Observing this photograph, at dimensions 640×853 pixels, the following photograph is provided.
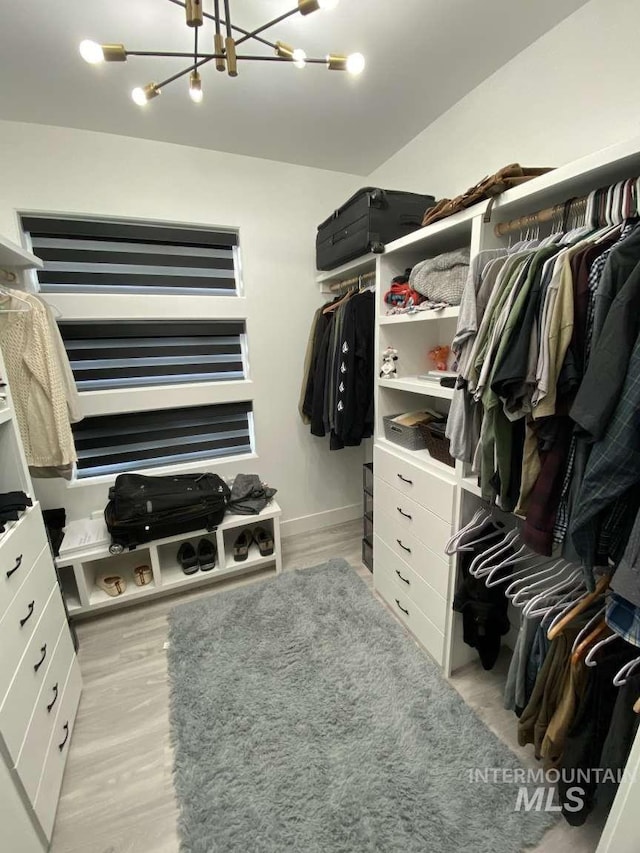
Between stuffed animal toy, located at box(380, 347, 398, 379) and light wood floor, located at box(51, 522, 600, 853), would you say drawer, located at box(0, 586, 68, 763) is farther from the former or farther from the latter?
stuffed animal toy, located at box(380, 347, 398, 379)

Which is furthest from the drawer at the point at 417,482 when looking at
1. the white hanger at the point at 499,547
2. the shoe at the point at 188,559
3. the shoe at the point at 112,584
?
the shoe at the point at 112,584

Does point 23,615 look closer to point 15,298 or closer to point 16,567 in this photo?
point 16,567

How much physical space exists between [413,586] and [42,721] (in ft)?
4.99

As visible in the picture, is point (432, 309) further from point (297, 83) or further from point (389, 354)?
point (297, 83)

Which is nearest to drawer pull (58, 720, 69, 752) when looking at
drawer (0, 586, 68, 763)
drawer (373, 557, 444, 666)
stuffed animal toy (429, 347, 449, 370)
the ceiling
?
drawer (0, 586, 68, 763)

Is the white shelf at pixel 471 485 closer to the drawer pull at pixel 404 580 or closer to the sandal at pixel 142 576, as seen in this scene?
the drawer pull at pixel 404 580

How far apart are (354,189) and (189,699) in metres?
3.16

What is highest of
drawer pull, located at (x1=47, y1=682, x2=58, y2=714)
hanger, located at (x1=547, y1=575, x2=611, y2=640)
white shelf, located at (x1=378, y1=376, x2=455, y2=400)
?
white shelf, located at (x1=378, y1=376, x2=455, y2=400)

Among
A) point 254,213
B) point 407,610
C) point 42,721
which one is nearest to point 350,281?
point 254,213

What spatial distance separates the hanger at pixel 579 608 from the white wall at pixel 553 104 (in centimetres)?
141

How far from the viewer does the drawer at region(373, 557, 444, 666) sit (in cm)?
163

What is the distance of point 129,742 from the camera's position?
4.52ft

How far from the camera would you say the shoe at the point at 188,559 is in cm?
216

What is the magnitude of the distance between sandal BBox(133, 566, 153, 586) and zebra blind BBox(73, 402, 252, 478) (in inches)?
26.1
